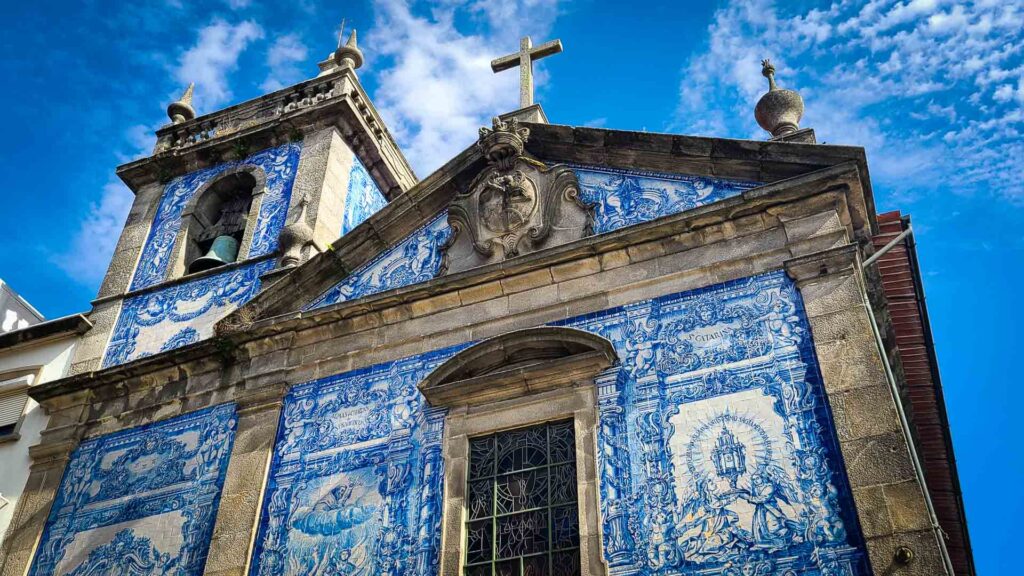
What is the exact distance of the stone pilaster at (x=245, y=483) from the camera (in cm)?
872

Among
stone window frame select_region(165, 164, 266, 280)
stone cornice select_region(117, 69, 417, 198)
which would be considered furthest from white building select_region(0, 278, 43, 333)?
stone window frame select_region(165, 164, 266, 280)

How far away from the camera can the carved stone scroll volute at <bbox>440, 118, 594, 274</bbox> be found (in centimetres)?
967

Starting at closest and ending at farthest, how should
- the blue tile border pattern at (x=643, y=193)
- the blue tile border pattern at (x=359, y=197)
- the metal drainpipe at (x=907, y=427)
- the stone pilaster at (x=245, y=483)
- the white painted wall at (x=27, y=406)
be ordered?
the metal drainpipe at (x=907, y=427) < the stone pilaster at (x=245, y=483) < the blue tile border pattern at (x=643, y=193) < the white painted wall at (x=27, y=406) < the blue tile border pattern at (x=359, y=197)

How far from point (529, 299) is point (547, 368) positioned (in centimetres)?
97

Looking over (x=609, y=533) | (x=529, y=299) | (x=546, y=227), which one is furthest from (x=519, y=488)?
(x=546, y=227)

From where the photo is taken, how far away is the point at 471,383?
8734 mm

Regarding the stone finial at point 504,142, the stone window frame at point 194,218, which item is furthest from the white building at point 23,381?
the stone finial at point 504,142

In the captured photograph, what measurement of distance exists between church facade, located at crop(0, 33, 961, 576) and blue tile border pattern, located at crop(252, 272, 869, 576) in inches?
0.8

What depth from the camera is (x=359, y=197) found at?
13.7 metres

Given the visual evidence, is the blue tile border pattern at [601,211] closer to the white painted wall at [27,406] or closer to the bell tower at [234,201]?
the bell tower at [234,201]

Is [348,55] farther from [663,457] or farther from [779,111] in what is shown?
[663,457]

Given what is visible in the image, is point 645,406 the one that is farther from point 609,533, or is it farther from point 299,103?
point 299,103

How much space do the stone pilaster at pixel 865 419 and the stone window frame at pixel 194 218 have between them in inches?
275

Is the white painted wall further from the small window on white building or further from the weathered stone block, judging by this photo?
the weathered stone block
